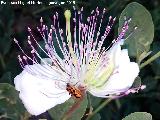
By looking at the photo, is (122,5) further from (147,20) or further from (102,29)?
(147,20)

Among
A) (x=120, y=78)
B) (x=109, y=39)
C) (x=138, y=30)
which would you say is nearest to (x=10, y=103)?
(x=120, y=78)

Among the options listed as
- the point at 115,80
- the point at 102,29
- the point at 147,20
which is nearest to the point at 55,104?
the point at 115,80

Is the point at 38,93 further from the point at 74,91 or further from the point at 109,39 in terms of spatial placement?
the point at 109,39

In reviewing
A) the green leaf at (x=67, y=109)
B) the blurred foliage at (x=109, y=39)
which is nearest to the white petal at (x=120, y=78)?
the green leaf at (x=67, y=109)

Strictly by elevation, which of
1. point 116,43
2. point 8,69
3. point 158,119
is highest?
point 116,43

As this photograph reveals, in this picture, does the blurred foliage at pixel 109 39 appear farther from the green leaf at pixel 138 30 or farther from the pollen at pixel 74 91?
the pollen at pixel 74 91

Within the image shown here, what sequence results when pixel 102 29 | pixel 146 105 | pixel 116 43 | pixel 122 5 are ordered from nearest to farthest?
pixel 116 43 < pixel 102 29 < pixel 122 5 < pixel 146 105
